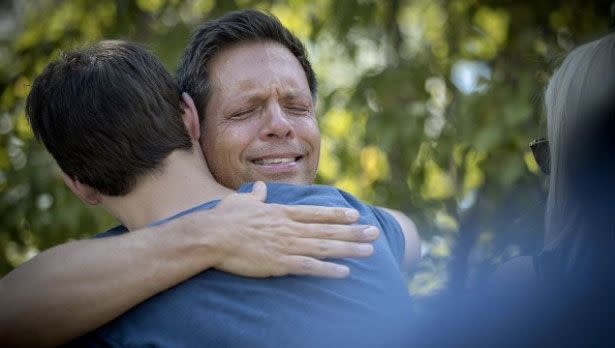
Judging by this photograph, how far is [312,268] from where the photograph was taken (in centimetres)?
191

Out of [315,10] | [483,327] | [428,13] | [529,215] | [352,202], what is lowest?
[483,327]

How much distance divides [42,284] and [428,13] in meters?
5.02

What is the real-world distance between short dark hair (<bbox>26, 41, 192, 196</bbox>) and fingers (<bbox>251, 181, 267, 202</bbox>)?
24 centimetres

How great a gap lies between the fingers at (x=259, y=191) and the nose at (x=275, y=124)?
0.61 meters

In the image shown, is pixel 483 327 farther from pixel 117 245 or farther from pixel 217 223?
pixel 117 245

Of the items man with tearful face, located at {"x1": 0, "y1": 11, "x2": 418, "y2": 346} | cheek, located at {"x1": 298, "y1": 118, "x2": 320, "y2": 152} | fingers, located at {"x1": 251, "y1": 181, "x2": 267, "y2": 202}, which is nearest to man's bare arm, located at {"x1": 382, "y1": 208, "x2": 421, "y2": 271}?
man with tearful face, located at {"x1": 0, "y1": 11, "x2": 418, "y2": 346}

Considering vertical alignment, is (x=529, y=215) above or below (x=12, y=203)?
above

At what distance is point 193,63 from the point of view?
282 cm

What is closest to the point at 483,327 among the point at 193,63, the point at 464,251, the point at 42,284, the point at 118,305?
the point at 118,305

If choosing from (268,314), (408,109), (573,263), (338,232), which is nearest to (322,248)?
(338,232)

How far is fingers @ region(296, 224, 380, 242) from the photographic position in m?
1.99

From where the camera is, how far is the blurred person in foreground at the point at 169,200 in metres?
1.85

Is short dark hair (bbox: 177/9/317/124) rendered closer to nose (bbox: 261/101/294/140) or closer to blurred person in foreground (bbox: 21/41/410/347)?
nose (bbox: 261/101/294/140)

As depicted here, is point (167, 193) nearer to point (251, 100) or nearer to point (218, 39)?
point (251, 100)
